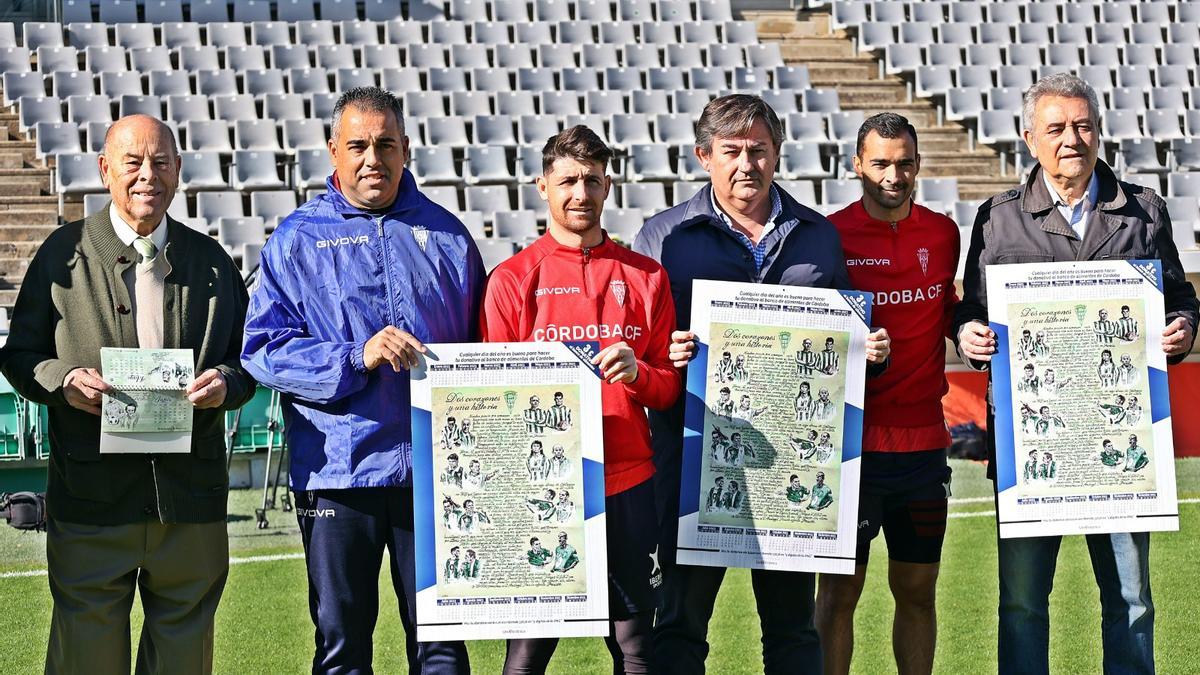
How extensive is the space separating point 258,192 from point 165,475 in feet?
28.4

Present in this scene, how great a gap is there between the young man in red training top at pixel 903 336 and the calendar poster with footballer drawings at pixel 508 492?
97cm

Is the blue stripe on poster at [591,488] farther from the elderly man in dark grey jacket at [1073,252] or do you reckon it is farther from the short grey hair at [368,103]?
the elderly man in dark grey jacket at [1073,252]

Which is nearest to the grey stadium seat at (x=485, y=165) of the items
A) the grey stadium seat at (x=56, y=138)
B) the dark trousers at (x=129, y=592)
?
the grey stadium seat at (x=56, y=138)

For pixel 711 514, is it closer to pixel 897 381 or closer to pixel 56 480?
pixel 897 381

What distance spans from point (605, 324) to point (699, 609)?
823 mm

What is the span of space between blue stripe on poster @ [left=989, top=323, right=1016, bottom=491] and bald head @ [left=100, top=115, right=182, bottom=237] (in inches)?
87.3

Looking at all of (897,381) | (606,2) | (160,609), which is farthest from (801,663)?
(606,2)

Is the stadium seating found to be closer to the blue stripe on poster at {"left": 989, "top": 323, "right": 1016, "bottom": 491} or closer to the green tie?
the green tie

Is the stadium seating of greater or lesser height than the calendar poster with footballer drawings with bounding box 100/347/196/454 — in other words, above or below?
above

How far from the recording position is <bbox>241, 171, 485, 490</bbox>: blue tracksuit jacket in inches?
127

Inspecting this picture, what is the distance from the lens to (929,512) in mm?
3824

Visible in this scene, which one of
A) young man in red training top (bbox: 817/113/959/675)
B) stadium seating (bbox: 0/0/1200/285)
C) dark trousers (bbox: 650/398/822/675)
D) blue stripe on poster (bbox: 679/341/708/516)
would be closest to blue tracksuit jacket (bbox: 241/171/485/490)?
blue stripe on poster (bbox: 679/341/708/516)

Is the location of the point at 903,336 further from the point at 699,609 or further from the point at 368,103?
the point at 368,103

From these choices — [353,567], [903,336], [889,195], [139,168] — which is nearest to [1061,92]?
[889,195]
